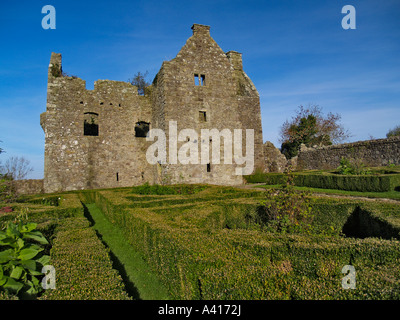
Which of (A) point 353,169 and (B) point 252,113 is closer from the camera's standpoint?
(A) point 353,169

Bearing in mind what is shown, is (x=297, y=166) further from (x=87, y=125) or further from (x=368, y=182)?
(x=87, y=125)

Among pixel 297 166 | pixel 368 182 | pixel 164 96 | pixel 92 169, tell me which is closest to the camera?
pixel 368 182

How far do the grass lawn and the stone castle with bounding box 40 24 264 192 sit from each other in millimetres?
8633

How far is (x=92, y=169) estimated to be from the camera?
17.3 meters

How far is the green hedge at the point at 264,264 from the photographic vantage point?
2.74m

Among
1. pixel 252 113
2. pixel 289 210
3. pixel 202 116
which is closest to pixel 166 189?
pixel 202 116

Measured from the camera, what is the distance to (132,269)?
5.21 m

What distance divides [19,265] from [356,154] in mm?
20002

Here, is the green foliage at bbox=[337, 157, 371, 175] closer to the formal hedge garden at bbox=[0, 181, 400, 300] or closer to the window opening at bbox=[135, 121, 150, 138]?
the formal hedge garden at bbox=[0, 181, 400, 300]

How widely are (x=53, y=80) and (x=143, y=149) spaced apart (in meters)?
6.95

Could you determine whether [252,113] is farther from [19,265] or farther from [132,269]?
[19,265]

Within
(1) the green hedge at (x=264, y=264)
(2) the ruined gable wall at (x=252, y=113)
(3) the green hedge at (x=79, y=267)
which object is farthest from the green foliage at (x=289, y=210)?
(2) the ruined gable wall at (x=252, y=113)

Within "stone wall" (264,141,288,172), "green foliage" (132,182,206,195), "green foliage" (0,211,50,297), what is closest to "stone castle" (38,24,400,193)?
"stone wall" (264,141,288,172)
